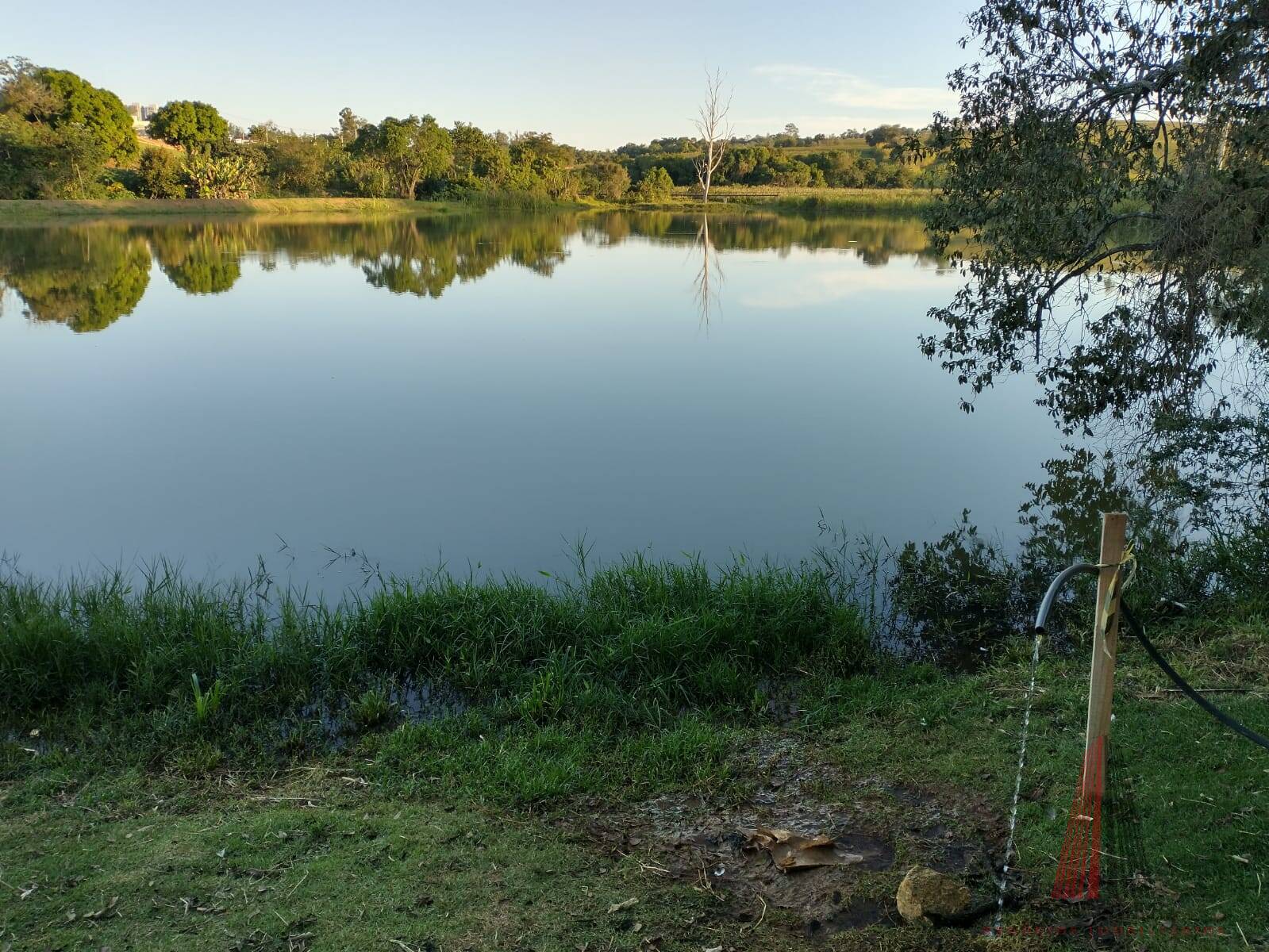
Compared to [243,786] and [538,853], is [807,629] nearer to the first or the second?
[538,853]

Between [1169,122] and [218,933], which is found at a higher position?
[1169,122]

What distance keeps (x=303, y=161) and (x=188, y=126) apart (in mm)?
5341

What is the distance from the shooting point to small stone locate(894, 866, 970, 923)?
2.29m

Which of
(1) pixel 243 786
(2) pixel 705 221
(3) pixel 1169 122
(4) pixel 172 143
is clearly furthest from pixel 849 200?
(1) pixel 243 786

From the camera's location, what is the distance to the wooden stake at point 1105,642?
2.49 metres

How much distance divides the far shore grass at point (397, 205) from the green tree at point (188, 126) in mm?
5364

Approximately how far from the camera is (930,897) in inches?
90.2

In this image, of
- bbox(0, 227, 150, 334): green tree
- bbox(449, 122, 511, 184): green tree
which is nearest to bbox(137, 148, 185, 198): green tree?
bbox(0, 227, 150, 334): green tree

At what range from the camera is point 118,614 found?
168 inches

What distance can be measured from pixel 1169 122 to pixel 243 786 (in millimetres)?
7937

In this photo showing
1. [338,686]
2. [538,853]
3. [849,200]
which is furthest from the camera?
[849,200]

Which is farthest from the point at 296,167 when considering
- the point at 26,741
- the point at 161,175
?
the point at 26,741

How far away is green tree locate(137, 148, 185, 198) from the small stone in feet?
145

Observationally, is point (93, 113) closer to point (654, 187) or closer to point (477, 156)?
point (477, 156)
